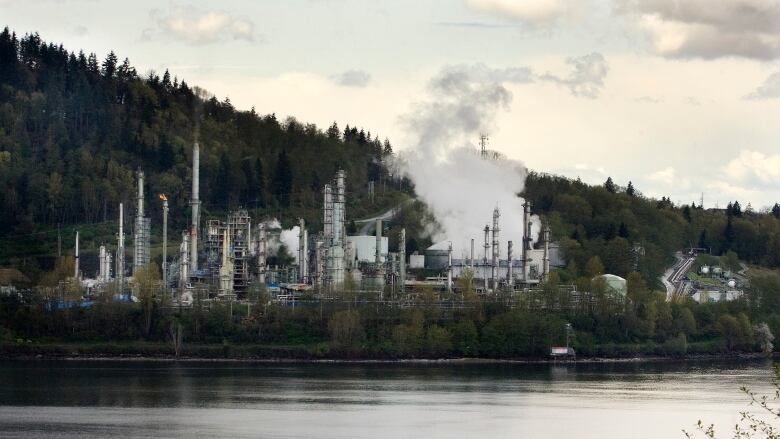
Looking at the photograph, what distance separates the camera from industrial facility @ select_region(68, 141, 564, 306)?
108 metres

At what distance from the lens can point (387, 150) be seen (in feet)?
548

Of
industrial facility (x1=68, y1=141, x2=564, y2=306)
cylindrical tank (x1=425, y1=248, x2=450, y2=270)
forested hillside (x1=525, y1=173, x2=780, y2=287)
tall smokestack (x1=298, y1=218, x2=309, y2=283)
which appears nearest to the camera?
industrial facility (x1=68, y1=141, x2=564, y2=306)

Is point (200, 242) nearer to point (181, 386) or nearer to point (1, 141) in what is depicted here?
point (1, 141)

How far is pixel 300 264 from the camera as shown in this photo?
387 feet

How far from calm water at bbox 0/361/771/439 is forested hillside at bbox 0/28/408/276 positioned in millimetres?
38354

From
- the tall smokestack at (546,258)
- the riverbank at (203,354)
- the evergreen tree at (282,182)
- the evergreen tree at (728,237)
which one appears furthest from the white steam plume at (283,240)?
the evergreen tree at (728,237)

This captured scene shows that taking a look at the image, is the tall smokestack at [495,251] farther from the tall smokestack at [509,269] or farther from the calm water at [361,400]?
the calm water at [361,400]

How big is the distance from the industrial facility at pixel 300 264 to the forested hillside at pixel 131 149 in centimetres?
1076

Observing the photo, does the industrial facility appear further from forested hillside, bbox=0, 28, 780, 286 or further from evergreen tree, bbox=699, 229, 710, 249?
evergreen tree, bbox=699, 229, 710, 249

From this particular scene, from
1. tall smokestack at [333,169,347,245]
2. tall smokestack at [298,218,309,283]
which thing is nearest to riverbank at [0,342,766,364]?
tall smokestack at [333,169,347,245]

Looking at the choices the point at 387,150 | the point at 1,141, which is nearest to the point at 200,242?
the point at 1,141

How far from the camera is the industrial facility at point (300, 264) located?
108 m

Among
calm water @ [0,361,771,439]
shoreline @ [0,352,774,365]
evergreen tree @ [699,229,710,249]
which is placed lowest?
calm water @ [0,361,771,439]

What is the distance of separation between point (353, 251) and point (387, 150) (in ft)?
156
